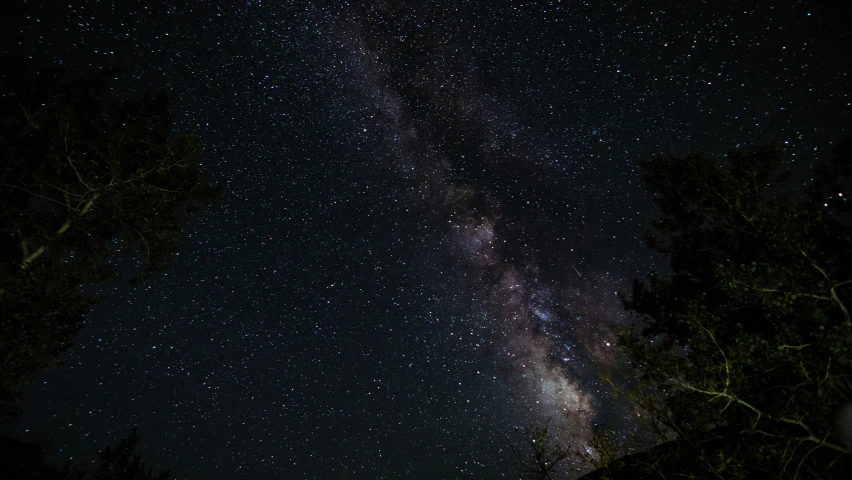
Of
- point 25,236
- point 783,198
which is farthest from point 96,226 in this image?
point 783,198

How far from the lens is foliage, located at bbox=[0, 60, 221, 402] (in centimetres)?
754

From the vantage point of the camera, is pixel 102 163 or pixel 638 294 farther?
pixel 638 294

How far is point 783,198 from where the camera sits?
7.39 meters

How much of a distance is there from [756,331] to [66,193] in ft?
58.9

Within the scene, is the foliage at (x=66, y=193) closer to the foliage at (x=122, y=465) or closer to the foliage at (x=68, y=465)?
the foliage at (x=68, y=465)

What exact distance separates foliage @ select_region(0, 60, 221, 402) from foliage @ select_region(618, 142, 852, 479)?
1343 centimetres

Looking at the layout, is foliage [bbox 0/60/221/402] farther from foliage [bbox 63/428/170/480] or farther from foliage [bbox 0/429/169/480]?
foliage [bbox 63/428/170/480]

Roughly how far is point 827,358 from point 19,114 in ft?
61.3

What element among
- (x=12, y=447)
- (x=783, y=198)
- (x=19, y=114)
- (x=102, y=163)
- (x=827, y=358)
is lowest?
(x=12, y=447)

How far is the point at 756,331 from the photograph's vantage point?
952cm

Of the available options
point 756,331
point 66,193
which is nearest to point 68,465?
point 66,193

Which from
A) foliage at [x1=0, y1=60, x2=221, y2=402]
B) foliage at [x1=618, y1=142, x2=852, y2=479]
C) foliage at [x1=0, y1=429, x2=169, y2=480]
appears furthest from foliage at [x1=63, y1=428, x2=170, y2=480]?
foliage at [x1=618, y1=142, x2=852, y2=479]

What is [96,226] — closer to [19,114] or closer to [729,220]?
[19,114]

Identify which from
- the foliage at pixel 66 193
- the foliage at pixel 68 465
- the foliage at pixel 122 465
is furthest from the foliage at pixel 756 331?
the foliage at pixel 122 465
